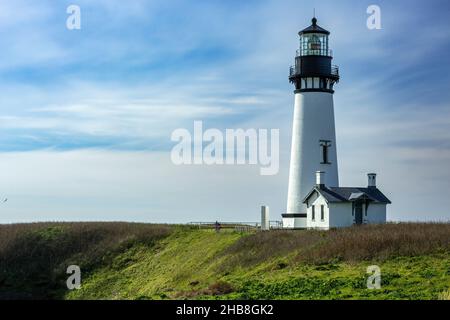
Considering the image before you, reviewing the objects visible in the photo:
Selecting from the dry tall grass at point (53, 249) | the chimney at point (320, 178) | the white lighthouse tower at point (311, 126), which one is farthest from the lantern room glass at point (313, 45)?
the dry tall grass at point (53, 249)

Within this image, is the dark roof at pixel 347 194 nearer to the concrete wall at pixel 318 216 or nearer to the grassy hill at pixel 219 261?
the concrete wall at pixel 318 216

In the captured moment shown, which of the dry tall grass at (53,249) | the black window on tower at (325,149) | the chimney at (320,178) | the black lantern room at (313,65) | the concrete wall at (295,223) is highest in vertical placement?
the black lantern room at (313,65)

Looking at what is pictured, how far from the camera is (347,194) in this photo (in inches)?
1934

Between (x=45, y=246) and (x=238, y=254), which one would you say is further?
(x=45, y=246)

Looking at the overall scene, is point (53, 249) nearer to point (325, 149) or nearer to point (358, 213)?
point (325, 149)

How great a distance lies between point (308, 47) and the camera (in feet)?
173

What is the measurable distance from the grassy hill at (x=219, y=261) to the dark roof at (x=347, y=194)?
4181 millimetres

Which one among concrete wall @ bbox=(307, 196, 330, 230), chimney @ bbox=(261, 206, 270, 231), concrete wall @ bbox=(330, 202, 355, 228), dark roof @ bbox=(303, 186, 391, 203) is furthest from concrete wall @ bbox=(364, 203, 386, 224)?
chimney @ bbox=(261, 206, 270, 231)

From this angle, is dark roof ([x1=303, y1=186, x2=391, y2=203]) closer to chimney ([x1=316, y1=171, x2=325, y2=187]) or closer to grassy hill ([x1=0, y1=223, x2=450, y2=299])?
chimney ([x1=316, y1=171, x2=325, y2=187])

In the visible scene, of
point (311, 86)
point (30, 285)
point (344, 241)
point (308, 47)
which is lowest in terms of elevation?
point (30, 285)

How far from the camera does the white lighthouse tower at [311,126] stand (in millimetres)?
51312
